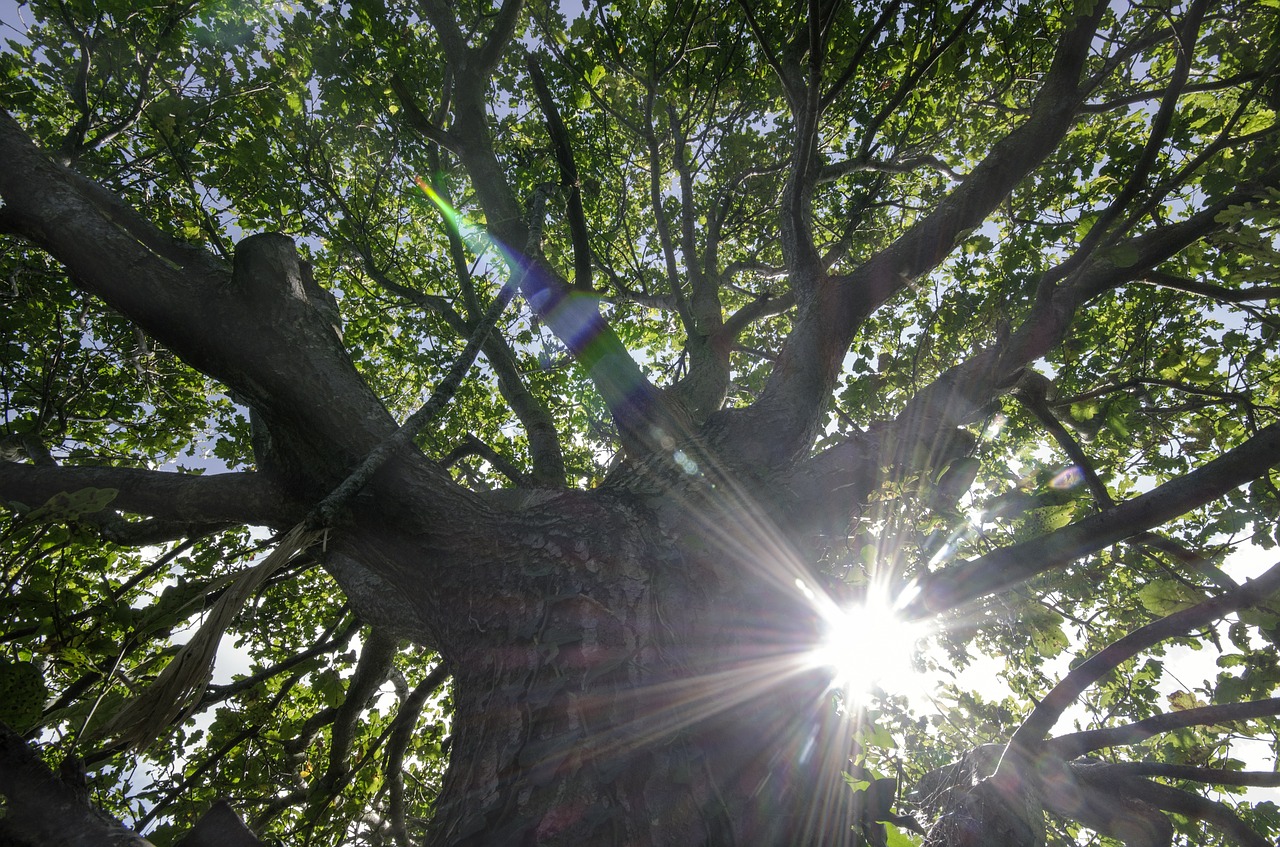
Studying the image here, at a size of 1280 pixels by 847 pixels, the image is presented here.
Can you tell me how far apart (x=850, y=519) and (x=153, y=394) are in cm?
716

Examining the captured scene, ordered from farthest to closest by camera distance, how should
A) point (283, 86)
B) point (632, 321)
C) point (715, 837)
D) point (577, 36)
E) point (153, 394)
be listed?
point (632, 321), point (153, 394), point (283, 86), point (577, 36), point (715, 837)

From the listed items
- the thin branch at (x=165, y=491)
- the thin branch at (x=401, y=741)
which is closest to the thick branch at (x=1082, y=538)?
the thin branch at (x=165, y=491)

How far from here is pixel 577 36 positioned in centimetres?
459

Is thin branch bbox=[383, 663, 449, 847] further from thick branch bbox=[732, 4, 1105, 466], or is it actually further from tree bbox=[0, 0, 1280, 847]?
thick branch bbox=[732, 4, 1105, 466]

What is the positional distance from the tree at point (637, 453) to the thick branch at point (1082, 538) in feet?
0.05

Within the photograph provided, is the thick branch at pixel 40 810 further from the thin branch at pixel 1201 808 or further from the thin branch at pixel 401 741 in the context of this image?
the thin branch at pixel 401 741

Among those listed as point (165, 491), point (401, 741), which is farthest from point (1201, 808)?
point (401, 741)

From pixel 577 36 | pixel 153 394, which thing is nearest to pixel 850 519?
pixel 577 36

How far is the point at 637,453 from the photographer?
114 inches

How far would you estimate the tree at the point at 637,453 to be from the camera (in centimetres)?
156

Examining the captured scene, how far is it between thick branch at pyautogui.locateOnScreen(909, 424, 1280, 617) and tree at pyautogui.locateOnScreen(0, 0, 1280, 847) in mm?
16

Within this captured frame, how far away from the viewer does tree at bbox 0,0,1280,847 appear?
61.4 inches

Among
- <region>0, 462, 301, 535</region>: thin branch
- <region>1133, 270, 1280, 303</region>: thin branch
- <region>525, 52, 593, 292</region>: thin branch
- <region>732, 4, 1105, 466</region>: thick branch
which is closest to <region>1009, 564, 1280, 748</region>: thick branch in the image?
<region>732, 4, 1105, 466</region>: thick branch

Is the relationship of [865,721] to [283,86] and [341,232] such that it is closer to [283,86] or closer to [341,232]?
[341,232]
